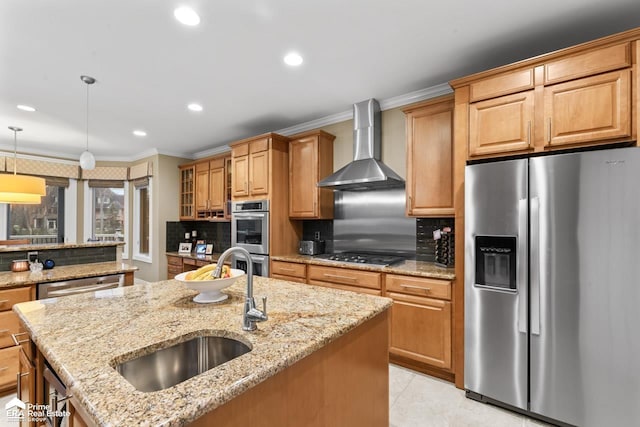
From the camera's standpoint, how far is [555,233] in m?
1.86

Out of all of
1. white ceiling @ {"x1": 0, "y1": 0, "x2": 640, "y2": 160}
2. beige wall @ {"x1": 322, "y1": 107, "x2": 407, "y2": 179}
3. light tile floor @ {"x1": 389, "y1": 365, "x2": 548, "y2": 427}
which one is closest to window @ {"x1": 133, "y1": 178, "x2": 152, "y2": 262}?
white ceiling @ {"x1": 0, "y1": 0, "x2": 640, "y2": 160}

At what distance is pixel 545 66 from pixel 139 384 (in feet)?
9.20

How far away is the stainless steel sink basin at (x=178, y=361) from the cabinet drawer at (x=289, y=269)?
2059 millimetres

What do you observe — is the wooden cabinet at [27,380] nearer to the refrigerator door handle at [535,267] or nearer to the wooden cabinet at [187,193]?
the refrigerator door handle at [535,267]

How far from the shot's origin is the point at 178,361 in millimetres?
1154

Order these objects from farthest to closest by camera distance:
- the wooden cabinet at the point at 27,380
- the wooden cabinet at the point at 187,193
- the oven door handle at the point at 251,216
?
the wooden cabinet at the point at 187,193
the oven door handle at the point at 251,216
the wooden cabinet at the point at 27,380

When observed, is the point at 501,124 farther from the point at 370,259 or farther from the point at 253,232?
the point at 253,232

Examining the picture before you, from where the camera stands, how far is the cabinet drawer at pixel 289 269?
325 centimetres

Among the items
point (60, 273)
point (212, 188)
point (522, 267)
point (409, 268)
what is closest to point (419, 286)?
point (409, 268)

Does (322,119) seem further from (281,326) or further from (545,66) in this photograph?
(281,326)

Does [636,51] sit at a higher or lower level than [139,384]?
higher

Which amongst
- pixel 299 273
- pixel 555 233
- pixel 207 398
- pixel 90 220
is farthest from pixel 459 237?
pixel 90 220

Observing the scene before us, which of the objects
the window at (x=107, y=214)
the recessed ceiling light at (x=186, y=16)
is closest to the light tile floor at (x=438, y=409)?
the recessed ceiling light at (x=186, y=16)

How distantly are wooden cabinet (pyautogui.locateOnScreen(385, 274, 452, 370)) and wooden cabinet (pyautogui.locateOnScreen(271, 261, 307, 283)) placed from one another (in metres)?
0.98
